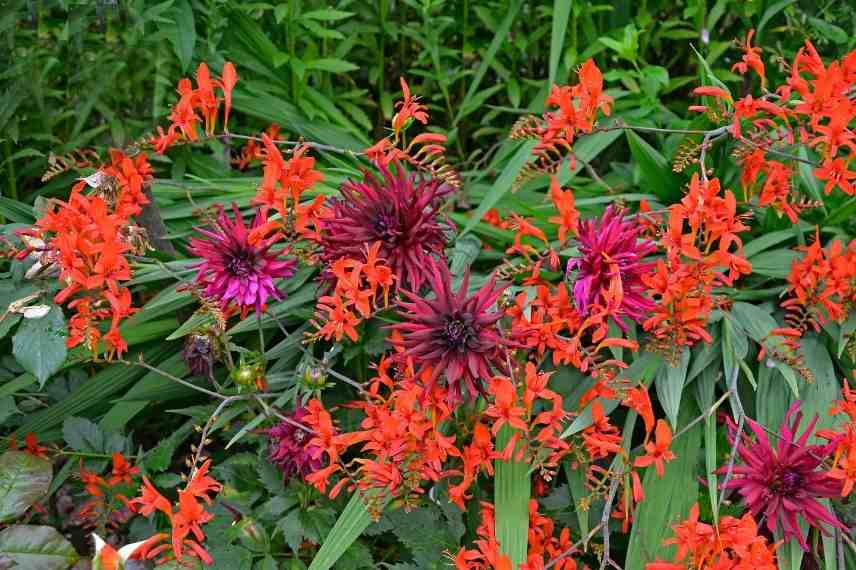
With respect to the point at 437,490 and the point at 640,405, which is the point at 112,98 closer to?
the point at 437,490

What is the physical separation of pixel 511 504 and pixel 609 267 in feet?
1.16

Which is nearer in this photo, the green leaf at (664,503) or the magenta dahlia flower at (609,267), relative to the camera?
the magenta dahlia flower at (609,267)

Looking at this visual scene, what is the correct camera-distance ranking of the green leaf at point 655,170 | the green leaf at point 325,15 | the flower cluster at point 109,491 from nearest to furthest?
the flower cluster at point 109,491 → the green leaf at point 655,170 → the green leaf at point 325,15

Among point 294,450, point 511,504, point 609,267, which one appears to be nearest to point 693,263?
point 609,267

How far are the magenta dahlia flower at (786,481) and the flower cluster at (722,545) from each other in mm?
49

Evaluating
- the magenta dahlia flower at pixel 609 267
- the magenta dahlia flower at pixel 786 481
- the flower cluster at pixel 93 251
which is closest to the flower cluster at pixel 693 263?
the magenta dahlia flower at pixel 609 267

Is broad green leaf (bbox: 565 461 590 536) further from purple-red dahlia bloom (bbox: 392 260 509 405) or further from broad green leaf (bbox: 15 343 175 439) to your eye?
broad green leaf (bbox: 15 343 175 439)

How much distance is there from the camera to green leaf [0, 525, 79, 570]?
1.18m

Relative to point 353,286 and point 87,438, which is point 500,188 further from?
point 87,438

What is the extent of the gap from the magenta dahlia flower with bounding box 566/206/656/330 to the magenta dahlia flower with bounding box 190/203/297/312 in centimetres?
37

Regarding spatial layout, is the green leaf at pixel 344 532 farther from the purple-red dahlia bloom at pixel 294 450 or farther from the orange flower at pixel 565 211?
the orange flower at pixel 565 211

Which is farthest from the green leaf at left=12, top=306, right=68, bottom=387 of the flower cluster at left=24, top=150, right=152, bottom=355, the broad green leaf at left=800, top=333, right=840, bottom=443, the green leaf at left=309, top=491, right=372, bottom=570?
the broad green leaf at left=800, top=333, right=840, bottom=443

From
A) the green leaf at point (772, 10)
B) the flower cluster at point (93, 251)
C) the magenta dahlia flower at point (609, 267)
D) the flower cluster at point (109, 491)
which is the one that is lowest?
the flower cluster at point (109, 491)

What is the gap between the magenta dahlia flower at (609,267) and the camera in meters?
1.07
